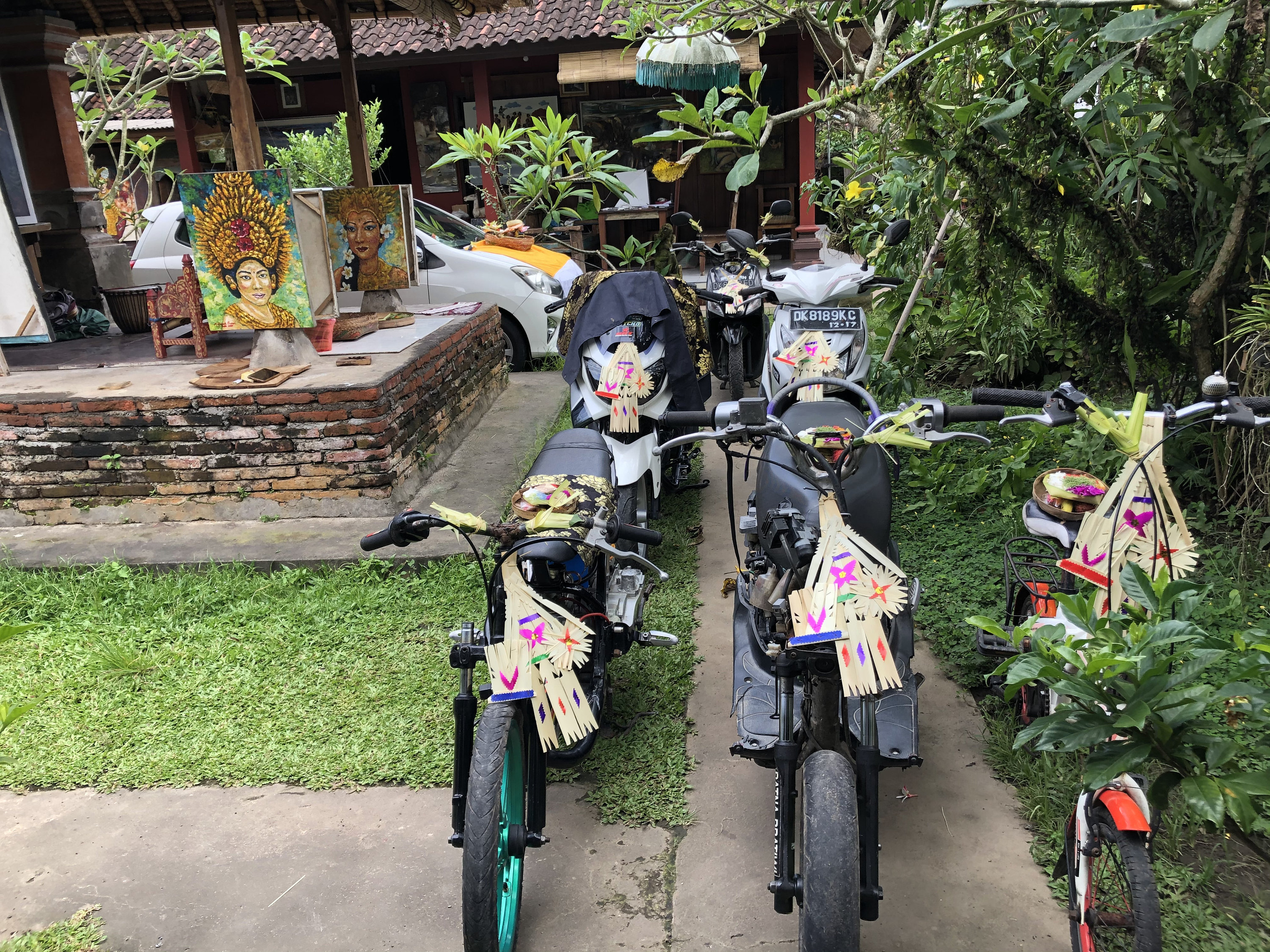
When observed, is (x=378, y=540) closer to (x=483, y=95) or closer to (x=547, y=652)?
(x=547, y=652)

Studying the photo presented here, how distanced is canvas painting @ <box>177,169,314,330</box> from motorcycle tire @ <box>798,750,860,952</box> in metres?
4.25

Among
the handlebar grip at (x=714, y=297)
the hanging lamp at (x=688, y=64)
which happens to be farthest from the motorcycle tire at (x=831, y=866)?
the hanging lamp at (x=688, y=64)

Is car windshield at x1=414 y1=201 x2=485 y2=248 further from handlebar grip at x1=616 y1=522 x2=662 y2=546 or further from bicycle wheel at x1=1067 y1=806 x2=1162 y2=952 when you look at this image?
bicycle wheel at x1=1067 y1=806 x2=1162 y2=952

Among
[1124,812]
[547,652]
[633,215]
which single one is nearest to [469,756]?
[547,652]

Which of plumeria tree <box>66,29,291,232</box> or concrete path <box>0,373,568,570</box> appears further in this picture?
plumeria tree <box>66,29,291,232</box>

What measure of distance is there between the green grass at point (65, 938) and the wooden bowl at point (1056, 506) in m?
2.90

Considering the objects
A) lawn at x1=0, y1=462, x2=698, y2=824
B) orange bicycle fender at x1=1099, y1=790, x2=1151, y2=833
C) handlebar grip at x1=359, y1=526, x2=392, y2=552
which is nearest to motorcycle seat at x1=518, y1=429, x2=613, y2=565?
handlebar grip at x1=359, y1=526, x2=392, y2=552

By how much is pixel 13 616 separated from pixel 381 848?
8.33ft

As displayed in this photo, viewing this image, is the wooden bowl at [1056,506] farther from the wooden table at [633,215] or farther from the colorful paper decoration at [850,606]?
the wooden table at [633,215]

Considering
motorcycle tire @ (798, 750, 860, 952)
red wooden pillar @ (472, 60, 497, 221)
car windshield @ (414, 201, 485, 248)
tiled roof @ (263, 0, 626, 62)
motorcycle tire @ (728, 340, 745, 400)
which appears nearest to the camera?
motorcycle tire @ (798, 750, 860, 952)

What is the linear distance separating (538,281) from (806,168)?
19.4 ft

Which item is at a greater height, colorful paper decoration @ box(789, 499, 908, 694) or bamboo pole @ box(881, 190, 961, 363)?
bamboo pole @ box(881, 190, 961, 363)

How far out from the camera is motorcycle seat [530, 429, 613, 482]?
3.33m

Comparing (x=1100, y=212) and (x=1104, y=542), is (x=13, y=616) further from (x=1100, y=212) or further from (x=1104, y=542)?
(x=1100, y=212)
